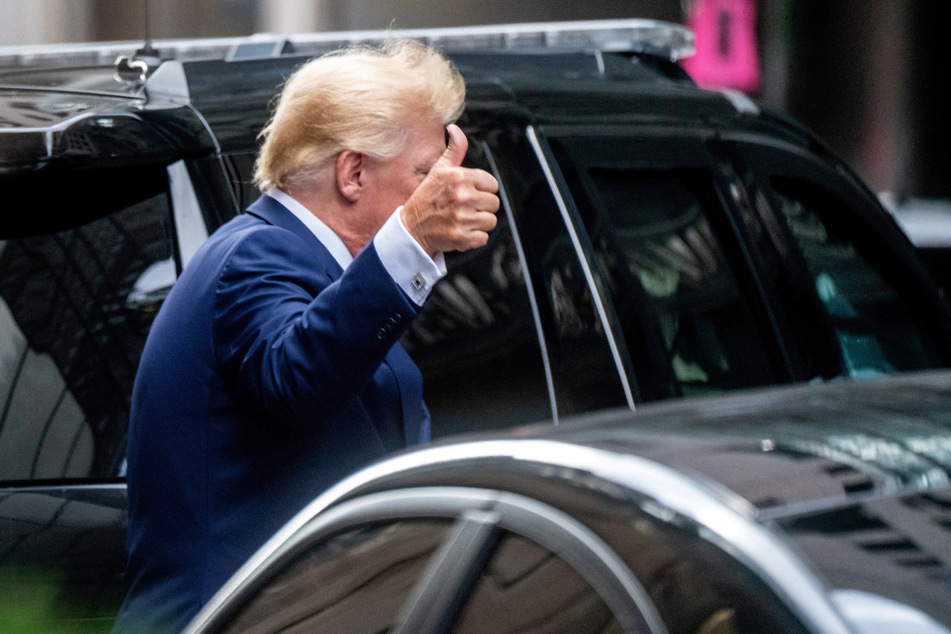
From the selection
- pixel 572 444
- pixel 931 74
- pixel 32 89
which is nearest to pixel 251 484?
pixel 572 444

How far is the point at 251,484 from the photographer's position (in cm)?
232

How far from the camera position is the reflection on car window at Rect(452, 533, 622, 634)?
4.47 ft

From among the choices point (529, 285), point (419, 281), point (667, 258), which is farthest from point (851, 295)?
point (419, 281)

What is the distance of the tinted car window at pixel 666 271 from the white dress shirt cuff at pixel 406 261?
2.93 feet

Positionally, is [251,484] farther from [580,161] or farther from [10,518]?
[580,161]

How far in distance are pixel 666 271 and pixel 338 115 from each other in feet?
3.59

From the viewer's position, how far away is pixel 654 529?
132cm

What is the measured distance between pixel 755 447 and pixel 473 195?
85cm

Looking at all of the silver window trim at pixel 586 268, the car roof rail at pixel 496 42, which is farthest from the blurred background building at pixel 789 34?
the silver window trim at pixel 586 268

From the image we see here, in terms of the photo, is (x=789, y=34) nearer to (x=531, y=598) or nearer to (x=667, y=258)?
(x=667, y=258)

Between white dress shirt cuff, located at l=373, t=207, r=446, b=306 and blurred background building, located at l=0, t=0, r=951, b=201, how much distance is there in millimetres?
8099

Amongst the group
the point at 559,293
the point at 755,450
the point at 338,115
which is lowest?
the point at 559,293

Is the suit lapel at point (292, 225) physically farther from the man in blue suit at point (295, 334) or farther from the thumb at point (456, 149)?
the thumb at point (456, 149)

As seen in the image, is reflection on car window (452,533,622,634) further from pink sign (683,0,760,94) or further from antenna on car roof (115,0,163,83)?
pink sign (683,0,760,94)
